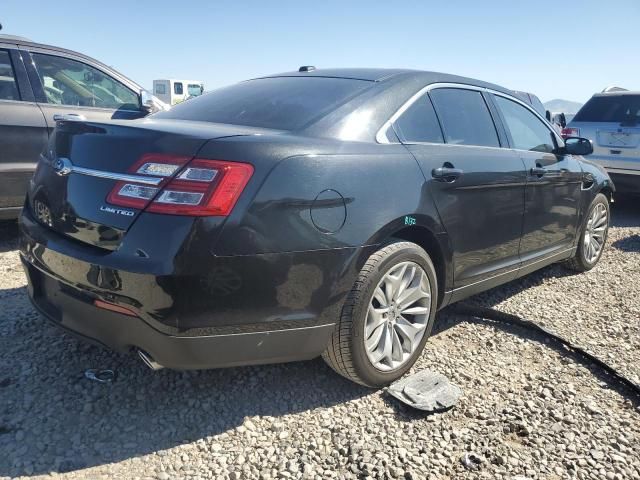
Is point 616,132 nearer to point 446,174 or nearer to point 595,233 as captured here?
point 595,233

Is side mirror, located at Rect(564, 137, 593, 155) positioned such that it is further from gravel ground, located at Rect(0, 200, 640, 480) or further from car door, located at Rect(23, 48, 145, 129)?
car door, located at Rect(23, 48, 145, 129)

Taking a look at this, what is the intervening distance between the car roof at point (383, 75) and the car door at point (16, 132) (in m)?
2.36

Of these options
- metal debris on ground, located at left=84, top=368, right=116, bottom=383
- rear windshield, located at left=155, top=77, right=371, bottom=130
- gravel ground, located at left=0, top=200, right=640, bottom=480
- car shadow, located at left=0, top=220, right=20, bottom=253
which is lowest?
gravel ground, located at left=0, top=200, right=640, bottom=480

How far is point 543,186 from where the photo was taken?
374 centimetres

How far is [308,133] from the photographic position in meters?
2.37

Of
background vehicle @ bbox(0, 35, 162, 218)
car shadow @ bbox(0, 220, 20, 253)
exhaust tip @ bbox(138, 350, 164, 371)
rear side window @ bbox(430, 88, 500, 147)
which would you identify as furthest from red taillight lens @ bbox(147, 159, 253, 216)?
car shadow @ bbox(0, 220, 20, 253)

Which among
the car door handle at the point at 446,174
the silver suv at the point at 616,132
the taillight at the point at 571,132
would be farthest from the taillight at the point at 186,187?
the taillight at the point at 571,132

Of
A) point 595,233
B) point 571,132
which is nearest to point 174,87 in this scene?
point 571,132

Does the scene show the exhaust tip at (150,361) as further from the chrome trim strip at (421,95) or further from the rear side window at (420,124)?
the rear side window at (420,124)

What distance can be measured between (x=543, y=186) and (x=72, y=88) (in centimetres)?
418

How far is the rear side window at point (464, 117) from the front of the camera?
121 inches

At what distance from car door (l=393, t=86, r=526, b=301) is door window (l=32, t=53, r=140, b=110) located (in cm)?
282

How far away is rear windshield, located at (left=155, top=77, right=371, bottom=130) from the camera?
8.45 feet

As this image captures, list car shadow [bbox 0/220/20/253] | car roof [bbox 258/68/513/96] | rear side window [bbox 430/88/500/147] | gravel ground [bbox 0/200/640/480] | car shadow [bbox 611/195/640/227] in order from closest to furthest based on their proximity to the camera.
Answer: gravel ground [bbox 0/200/640/480] < car roof [bbox 258/68/513/96] < rear side window [bbox 430/88/500/147] < car shadow [bbox 0/220/20/253] < car shadow [bbox 611/195/640/227]
